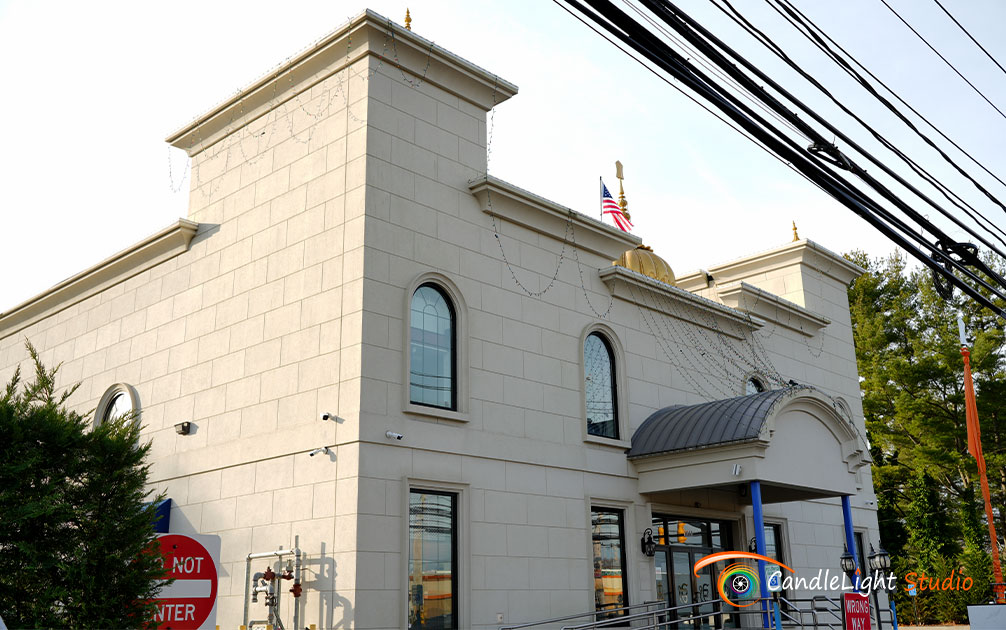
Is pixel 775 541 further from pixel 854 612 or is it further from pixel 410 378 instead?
pixel 410 378

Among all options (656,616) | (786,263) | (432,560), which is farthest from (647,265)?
(432,560)

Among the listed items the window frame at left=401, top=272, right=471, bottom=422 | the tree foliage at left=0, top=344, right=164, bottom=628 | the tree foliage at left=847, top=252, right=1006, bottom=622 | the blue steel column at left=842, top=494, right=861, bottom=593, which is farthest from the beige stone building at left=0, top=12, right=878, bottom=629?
the tree foliage at left=847, top=252, right=1006, bottom=622

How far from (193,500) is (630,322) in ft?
32.1

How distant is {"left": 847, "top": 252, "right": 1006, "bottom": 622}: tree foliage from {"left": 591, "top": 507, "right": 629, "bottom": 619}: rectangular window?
20.6m

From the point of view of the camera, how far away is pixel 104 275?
19.9m

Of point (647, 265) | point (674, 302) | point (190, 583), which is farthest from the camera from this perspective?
point (647, 265)

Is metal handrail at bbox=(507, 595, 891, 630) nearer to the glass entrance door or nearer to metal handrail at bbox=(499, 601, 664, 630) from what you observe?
metal handrail at bbox=(499, 601, 664, 630)

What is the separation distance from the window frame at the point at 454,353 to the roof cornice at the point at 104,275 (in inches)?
237

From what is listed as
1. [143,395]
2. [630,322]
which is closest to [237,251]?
[143,395]

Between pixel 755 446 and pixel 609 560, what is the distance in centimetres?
364

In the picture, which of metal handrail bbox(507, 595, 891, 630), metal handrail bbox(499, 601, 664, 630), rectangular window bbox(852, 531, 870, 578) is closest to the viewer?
metal handrail bbox(499, 601, 664, 630)

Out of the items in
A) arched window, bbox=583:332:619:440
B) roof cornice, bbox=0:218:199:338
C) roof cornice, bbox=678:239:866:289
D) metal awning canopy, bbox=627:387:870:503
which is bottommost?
metal awning canopy, bbox=627:387:870:503

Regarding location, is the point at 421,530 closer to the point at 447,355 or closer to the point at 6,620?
the point at 447,355

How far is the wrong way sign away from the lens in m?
5.51
